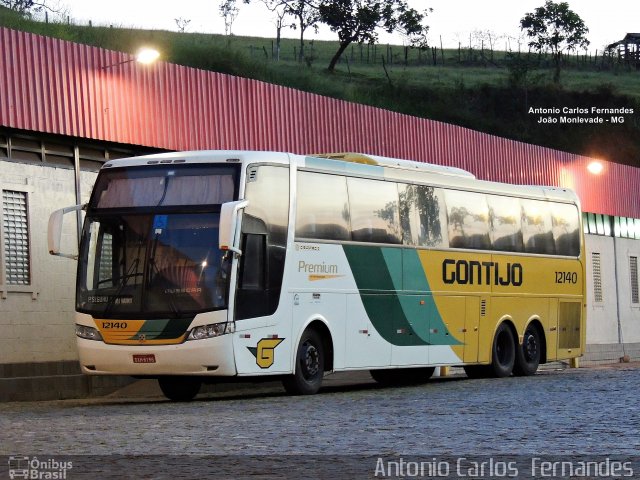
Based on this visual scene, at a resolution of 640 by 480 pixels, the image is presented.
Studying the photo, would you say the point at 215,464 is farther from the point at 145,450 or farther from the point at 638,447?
the point at 638,447

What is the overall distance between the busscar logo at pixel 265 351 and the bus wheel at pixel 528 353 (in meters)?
8.61

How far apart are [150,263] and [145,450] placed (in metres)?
7.45

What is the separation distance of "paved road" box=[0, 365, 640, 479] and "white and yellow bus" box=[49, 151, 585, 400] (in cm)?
77

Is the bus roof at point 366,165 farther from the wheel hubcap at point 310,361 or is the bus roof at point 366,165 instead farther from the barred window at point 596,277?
the barred window at point 596,277

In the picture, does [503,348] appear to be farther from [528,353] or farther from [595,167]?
[595,167]

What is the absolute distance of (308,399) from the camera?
18.9m

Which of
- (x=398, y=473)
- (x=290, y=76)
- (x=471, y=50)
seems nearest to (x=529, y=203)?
(x=398, y=473)

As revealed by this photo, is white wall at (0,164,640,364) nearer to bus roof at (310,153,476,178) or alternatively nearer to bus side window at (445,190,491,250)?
bus roof at (310,153,476,178)

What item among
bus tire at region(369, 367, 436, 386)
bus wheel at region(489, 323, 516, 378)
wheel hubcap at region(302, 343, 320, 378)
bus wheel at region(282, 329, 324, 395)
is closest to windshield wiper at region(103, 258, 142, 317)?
bus wheel at region(282, 329, 324, 395)

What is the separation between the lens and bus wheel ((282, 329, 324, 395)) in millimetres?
19969

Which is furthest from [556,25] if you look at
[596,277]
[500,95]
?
[596,277]

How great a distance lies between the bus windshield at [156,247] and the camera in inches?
730

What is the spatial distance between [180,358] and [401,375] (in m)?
8.45

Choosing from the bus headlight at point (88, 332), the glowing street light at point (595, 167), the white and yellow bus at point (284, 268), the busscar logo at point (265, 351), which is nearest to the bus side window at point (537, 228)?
the white and yellow bus at point (284, 268)
